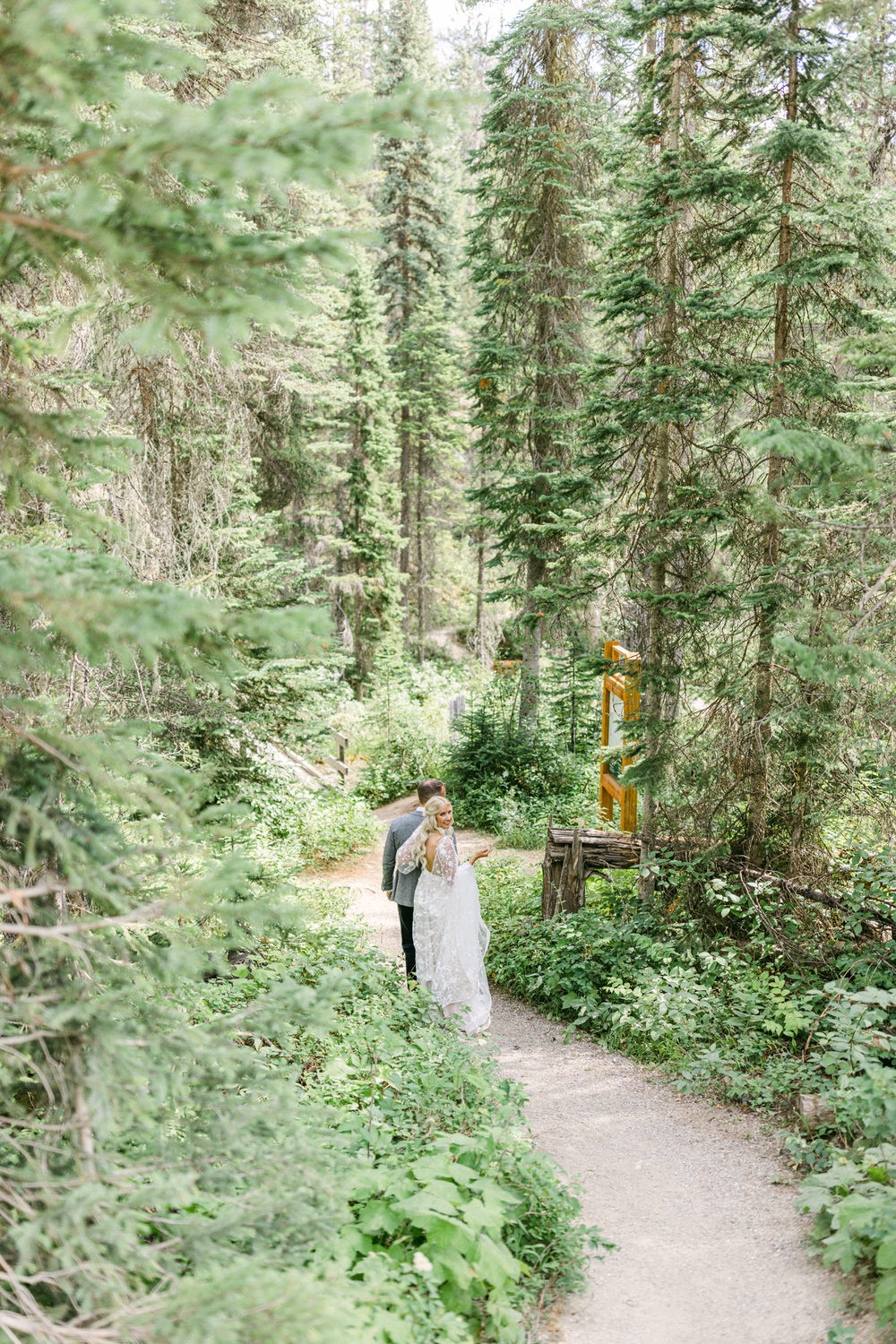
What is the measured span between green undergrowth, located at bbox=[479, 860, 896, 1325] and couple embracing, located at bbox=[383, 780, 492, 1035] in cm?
117

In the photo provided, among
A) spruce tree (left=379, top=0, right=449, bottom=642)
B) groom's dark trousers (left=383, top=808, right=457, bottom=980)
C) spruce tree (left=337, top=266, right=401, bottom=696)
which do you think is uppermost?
spruce tree (left=379, top=0, right=449, bottom=642)

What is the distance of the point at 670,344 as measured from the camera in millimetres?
8438

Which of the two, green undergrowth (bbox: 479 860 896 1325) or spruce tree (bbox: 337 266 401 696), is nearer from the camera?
green undergrowth (bbox: 479 860 896 1325)

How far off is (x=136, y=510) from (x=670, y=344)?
513 cm

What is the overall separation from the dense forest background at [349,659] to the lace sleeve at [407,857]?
34.5 inches

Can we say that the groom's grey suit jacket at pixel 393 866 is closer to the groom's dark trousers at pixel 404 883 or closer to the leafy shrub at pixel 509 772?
the groom's dark trousers at pixel 404 883

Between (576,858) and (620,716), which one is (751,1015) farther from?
(620,716)

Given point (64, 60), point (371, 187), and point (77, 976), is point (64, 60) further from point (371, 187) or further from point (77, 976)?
point (371, 187)

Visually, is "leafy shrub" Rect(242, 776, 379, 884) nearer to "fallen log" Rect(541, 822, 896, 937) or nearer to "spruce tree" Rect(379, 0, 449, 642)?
"fallen log" Rect(541, 822, 896, 937)

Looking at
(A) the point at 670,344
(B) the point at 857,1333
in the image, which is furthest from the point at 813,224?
(B) the point at 857,1333

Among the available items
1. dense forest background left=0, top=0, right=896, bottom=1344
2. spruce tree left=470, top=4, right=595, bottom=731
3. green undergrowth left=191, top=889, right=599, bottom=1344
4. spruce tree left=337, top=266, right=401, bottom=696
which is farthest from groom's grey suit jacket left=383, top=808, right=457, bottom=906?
spruce tree left=337, top=266, right=401, bottom=696

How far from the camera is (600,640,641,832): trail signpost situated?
8734 millimetres

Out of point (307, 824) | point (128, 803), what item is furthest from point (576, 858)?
→ point (128, 803)

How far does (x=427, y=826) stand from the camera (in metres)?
6.95
